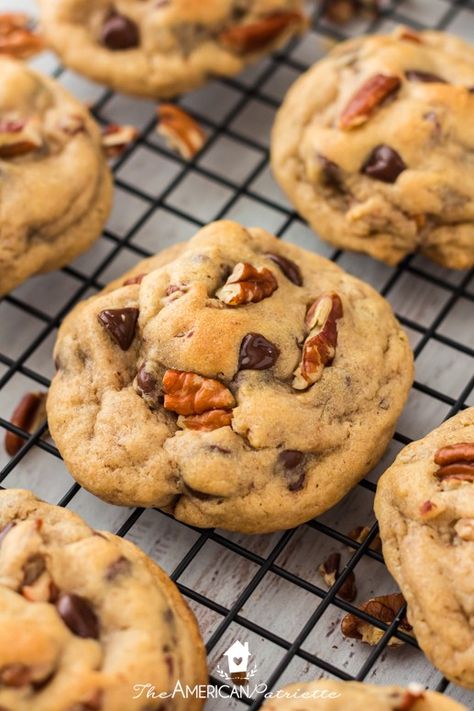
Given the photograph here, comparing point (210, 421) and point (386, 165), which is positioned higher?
point (386, 165)

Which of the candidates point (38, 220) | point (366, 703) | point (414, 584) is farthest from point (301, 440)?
point (38, 220)

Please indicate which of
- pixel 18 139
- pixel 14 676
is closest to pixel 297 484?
pixel 14 676

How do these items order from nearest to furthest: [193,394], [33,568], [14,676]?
1. [14,676]
2. [33,568]
3. [193,394]

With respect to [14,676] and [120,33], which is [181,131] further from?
[14,676]

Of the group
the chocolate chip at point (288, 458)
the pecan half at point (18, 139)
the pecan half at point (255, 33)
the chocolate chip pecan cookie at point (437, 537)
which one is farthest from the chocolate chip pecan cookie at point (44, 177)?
the chocolate chip pecan cookie at point (437, 537)

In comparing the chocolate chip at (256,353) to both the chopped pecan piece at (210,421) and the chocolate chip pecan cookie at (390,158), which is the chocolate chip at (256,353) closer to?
the chopped pecan piece at (210,421)

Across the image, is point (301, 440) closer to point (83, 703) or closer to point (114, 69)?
point (83, 703)
